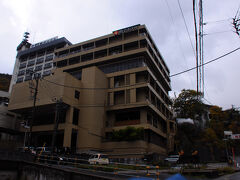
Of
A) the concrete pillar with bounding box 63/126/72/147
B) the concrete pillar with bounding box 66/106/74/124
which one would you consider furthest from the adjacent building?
the concrete pillar with bounding box 66/106/74/124

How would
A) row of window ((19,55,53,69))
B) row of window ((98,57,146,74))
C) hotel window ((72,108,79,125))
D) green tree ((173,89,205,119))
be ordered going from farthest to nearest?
1. row of window ((19,55,53,69))
2. green tree ((173,89,205,119))
3. row of window ((98,57,146,74))
4. hotel window ((72,108,79,125))

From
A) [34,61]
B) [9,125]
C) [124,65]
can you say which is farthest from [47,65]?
[124,65]

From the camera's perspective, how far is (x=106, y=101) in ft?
139

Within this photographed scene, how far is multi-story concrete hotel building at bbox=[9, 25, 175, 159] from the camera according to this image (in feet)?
120

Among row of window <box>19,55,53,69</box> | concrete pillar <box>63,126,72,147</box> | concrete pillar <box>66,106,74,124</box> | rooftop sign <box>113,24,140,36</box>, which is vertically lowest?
concrete pillar <box>63,126,72,147</box>

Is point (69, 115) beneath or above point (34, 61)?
beneath

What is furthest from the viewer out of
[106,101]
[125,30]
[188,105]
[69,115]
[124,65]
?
[188,105]

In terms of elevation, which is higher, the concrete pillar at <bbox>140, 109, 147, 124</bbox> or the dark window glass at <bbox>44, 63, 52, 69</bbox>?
the dark window glass at <bbox>44, 63, 52, 69</bbox>

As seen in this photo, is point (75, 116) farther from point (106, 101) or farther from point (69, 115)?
point (106, 101)

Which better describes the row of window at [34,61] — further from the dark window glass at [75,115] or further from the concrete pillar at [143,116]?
the concrete pillar at [143,116]

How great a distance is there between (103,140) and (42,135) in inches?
564

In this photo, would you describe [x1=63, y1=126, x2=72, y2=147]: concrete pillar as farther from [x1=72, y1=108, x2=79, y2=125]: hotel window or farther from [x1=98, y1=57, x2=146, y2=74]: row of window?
[x1=98, y1=57, x2=146, y2=74]: row of window

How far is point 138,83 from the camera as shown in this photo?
40.3 metres

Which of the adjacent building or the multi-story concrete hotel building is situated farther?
the adjacent building
